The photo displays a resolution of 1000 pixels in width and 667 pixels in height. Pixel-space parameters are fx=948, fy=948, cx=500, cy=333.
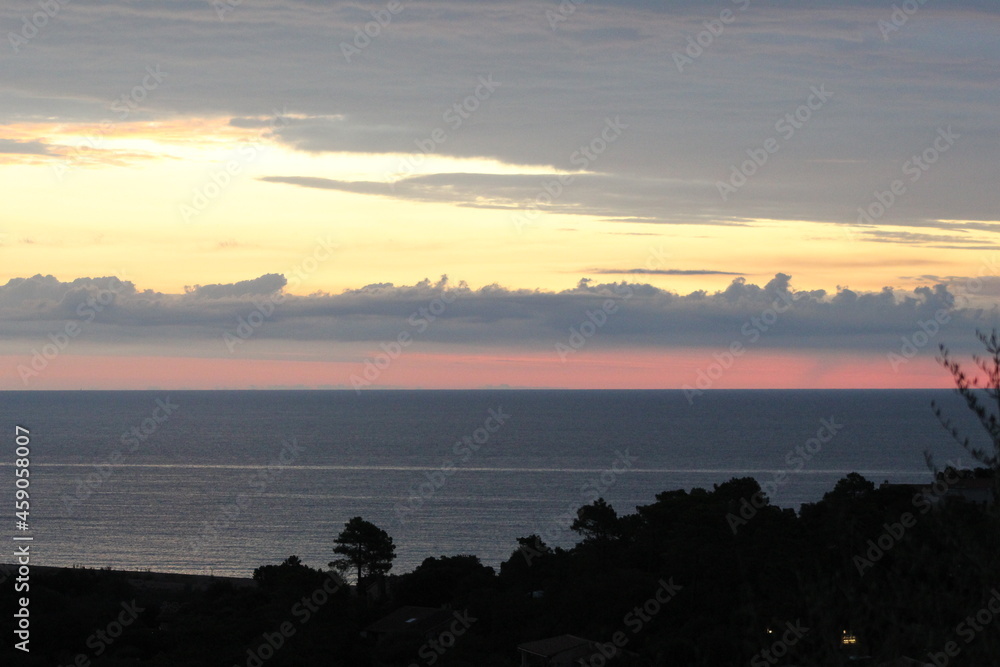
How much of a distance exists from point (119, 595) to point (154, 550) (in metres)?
32.5

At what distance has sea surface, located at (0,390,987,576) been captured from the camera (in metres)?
63.1

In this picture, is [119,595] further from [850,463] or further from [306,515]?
[850,463]

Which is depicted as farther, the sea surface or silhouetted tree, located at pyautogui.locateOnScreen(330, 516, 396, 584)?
the sea surface

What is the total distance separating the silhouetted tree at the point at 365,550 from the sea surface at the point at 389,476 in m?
16.3

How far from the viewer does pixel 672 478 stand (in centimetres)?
9231

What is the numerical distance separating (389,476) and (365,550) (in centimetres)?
6253

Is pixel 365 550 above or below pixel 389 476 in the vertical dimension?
below

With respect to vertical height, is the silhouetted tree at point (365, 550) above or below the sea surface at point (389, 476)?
below

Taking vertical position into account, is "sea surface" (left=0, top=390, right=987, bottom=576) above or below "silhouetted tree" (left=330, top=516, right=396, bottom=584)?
above

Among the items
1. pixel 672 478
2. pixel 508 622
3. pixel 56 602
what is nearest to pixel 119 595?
pixel 56 602

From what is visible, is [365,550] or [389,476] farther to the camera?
[389,476]

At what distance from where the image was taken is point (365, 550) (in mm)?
36375

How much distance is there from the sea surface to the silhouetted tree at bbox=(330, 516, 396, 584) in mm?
16283

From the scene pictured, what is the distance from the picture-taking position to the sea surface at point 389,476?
63094 mm
